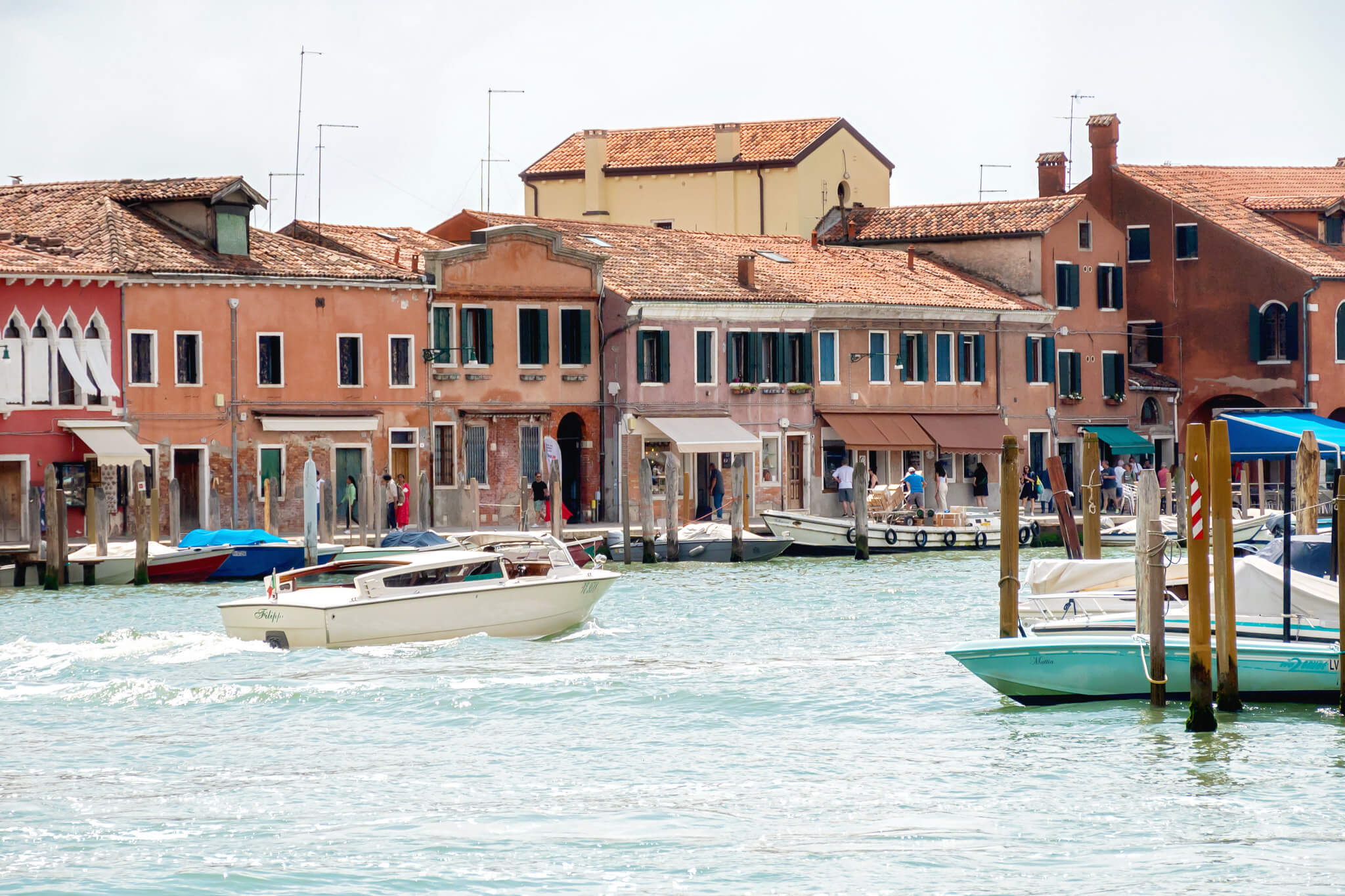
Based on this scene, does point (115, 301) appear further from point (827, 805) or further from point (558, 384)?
point (827, 805)

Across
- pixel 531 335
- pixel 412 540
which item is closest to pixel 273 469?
pixel 531 335

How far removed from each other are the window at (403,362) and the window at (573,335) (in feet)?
10.6

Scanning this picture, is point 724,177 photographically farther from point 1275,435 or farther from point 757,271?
point 1275,435

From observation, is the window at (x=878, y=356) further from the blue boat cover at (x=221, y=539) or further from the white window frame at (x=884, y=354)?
the blue boat cover at (x=221, y=539)

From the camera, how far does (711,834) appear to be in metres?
14.9

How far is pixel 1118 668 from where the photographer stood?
62.8ft

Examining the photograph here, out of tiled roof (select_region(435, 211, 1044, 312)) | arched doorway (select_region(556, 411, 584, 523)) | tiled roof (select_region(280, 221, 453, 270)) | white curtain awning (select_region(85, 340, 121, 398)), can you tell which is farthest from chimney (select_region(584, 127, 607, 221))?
white curtain awning (select_region(85, 340, 121, 398))

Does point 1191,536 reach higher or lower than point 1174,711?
higher

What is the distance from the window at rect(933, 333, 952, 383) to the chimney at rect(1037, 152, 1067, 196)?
8.95 meters

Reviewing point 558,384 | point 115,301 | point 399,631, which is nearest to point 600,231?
point 558,384

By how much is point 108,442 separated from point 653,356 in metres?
11.6

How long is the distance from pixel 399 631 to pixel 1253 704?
9582 millimetres

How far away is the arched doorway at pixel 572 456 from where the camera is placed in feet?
142

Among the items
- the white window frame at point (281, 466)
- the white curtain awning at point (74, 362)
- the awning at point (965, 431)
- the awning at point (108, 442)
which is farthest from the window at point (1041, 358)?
the white curtain awning at point (74, 362)
